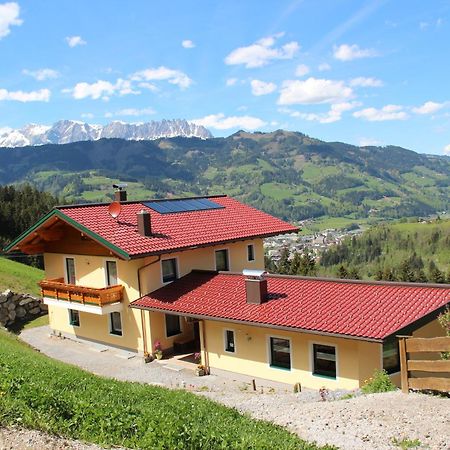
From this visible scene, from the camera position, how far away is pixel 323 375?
58.5ft

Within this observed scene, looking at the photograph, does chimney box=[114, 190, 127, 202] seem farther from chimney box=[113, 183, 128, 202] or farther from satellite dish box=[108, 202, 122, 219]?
satellite dish box=[108, 202, 122, 219]

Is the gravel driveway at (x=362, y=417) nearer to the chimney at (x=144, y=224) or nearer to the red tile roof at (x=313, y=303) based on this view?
the red tile roof at (x=313, y=303)

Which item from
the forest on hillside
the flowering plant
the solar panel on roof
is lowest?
the forest on hillside

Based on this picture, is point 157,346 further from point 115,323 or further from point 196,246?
point 196,246

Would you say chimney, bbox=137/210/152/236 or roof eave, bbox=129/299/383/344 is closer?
roof eave, bbox=129/299/383/344

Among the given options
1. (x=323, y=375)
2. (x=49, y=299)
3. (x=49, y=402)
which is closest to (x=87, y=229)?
(x=49, y=299)

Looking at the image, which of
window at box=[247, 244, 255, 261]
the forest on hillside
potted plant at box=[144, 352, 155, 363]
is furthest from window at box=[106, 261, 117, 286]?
the forest on hillside

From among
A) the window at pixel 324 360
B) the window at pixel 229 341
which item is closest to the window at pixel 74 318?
the window at pixel 229 341

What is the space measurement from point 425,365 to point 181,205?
2066 cm

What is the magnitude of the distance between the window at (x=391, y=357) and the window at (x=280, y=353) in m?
3.52

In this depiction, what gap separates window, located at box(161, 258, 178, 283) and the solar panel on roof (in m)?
3.77

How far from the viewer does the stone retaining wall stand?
3036 cm

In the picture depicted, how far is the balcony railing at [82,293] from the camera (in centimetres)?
2394

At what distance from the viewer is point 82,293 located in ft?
81.1
